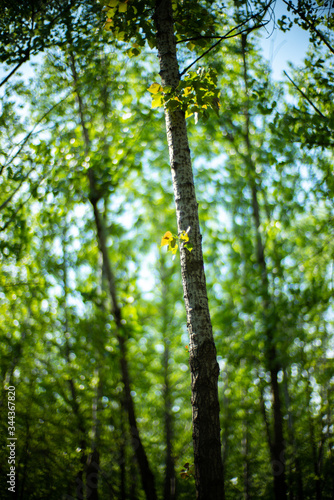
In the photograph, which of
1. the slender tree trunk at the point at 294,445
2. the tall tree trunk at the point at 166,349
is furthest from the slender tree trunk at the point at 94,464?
the slender tree trunk at the point at 294,445

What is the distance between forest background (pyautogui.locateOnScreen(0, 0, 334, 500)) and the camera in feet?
13.4

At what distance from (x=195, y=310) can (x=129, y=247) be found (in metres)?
5.04

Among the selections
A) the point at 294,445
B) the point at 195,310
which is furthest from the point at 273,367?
the point at 195,310

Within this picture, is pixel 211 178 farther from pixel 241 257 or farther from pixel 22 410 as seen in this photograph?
pixel 22 410

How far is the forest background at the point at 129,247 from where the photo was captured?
4.09 m

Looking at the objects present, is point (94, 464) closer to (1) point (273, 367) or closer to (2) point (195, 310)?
(1) point (273, 367)

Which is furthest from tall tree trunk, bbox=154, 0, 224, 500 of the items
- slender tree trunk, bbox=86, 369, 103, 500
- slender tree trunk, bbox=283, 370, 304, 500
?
slender tree trunk, bbox=283, 370, 304, 500

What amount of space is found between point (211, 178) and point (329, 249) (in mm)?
2715

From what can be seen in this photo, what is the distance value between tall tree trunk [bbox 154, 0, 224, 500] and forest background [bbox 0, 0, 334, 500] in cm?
48

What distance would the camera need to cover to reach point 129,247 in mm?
7105

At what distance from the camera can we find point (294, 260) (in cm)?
595

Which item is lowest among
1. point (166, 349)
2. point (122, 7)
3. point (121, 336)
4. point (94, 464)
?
A: point (94, 464)

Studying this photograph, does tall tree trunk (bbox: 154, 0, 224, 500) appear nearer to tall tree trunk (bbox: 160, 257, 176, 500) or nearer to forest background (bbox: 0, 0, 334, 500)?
forest background (bbox: 0, 0, 334, 500)

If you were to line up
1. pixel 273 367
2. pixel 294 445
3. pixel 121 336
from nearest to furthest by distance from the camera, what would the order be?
pixel 121 336
pixel 294 445
pixel 273 367
